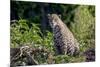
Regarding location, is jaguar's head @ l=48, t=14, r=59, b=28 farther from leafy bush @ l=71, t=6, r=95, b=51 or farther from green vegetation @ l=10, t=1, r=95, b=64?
leafy bush @ l=71, t=6, r=95, b=51

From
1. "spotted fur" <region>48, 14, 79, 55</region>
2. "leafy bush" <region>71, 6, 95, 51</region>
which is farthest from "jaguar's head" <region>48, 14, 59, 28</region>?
"leafy bush" <region>71, 6, 95, 51</region>

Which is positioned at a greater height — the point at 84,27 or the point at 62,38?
the point at 84,27

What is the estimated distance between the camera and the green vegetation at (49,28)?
6.71 feet

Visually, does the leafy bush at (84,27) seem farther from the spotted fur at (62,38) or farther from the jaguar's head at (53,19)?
the jaguar's head at (53,19)

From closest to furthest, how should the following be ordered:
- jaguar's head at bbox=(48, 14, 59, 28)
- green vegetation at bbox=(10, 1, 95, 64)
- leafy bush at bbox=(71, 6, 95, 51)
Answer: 1. green vegetation at bbox=(10, 1, 95, 64)
2. jaguar's head at bbox=(48, 14, 59, 28)
3. leafy bush at bbox=(71, 6, 95, 51)

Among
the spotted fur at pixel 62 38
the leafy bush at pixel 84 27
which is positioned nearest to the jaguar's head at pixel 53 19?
the spotted fur at pixel 62 38

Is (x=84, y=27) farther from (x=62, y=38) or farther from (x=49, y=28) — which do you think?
(x=49, y=28)

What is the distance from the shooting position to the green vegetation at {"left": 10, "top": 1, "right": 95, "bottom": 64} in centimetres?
204

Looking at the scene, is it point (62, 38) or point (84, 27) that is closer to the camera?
point (62, 38)

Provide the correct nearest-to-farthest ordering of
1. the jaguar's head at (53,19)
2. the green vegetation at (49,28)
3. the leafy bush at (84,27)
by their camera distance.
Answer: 1. the green vegetation at (49,28)
2. the jaguar's head at (53,19)
3. the leafy bush at (84,27)

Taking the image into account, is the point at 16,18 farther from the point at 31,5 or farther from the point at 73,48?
the point at 73,48

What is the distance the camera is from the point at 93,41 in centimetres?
237

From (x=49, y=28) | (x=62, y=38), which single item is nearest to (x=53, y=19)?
(x=49, y=28)

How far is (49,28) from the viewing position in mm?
2164
